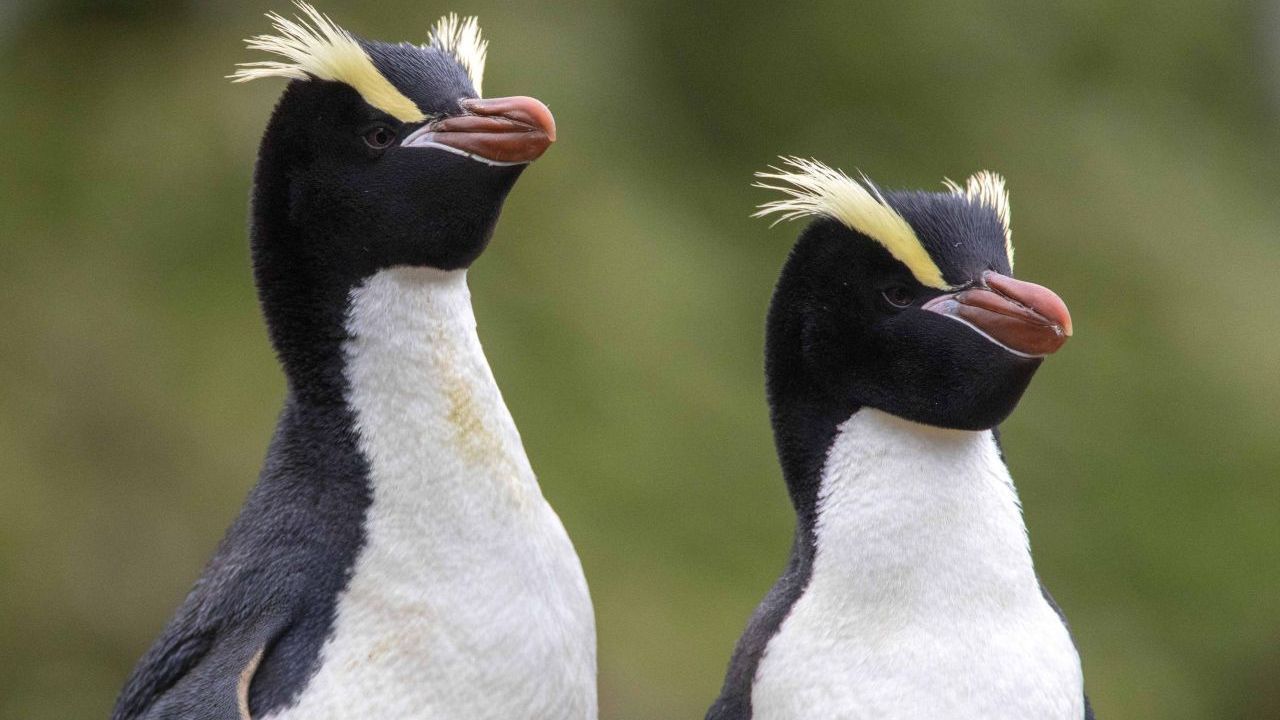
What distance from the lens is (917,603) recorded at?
179cm

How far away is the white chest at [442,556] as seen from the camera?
5.74 ft

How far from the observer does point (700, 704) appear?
10.9 ft

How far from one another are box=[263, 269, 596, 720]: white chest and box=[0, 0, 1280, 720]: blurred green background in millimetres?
1549

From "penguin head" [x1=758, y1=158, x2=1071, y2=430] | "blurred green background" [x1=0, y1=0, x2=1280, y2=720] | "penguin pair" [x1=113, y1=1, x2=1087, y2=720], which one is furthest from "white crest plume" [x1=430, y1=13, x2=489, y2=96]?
"blurred green background" [x1=0, y1=0, x2=1280, y2=720]

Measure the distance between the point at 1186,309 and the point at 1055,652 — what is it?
2419 mm

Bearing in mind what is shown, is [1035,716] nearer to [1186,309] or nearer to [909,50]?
[1186,309]

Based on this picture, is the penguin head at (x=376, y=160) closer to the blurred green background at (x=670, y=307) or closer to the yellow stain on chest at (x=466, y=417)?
the yellow stain on chest at (x=466, y=417)

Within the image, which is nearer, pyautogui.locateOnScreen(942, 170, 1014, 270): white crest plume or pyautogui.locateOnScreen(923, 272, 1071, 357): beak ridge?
pyautogui.locateOnScreen(923, 272, 1071, 357): beak ridge

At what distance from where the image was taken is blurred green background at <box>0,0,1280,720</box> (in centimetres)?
348

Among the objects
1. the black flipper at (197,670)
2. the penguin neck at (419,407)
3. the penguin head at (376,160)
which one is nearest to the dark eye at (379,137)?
the penguin head at (376,160)

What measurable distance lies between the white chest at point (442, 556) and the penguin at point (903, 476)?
248 mm

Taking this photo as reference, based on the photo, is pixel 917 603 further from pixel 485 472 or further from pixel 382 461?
pixel 382 461

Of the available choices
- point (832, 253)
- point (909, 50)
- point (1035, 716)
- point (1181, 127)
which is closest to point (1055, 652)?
point (1035, 716)

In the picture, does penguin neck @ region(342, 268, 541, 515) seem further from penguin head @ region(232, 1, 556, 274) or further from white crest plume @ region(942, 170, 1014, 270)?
white crest plume @ region(942, 170, 1014, 270)
